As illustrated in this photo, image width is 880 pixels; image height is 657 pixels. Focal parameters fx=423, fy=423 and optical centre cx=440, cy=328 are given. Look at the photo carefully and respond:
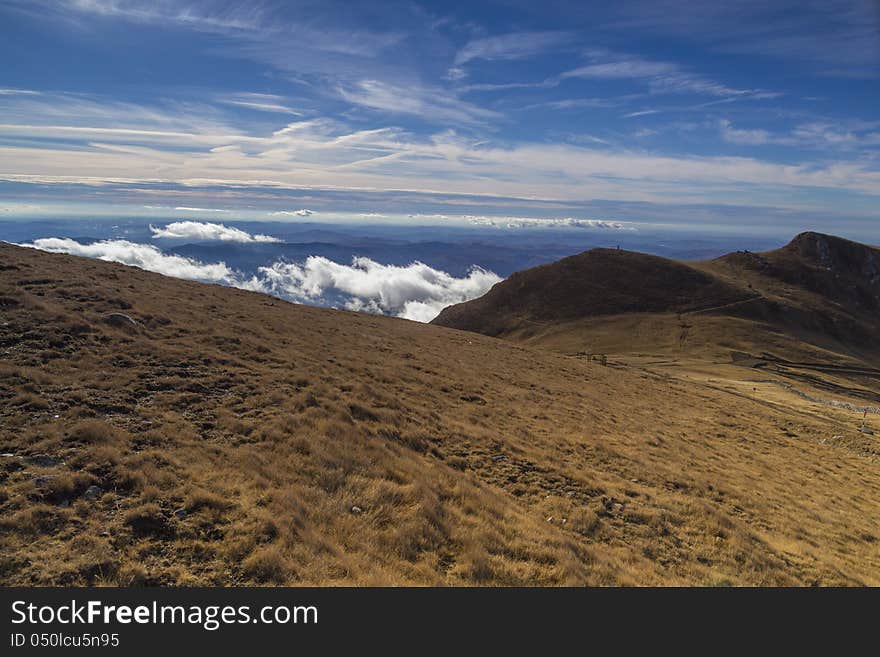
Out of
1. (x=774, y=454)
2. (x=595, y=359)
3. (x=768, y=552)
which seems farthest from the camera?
(x=595, y=359)

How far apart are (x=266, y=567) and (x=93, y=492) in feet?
14.5

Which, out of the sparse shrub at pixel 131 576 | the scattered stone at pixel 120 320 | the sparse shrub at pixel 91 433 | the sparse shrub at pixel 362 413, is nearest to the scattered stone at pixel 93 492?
the sparse shrub at pixel 91 433

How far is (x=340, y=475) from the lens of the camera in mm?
10891

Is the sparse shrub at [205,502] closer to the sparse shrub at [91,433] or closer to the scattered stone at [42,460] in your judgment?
the scattered stone at [42,460]

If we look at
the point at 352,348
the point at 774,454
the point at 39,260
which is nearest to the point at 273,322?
the point at 352,348

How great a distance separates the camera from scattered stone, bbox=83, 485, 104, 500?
8349 millimetres

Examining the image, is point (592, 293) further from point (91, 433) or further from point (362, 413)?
point (91, 433)

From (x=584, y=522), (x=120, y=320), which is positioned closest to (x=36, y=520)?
(x=584, y=522)

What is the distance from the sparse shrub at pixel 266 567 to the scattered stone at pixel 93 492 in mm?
3857

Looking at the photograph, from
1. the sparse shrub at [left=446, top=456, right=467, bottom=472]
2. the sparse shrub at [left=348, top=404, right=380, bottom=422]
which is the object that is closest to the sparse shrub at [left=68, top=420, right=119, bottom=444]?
the sparse shrub at [left=348, top=404, right=380, bottom=422]

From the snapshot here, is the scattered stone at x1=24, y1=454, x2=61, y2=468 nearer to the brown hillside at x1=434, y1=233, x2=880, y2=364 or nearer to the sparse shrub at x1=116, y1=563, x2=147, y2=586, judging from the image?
the sparse shrub at x1=116, y1=563, x2=147, y2=586

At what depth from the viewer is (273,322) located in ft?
96.0

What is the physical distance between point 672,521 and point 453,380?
14172 mm
